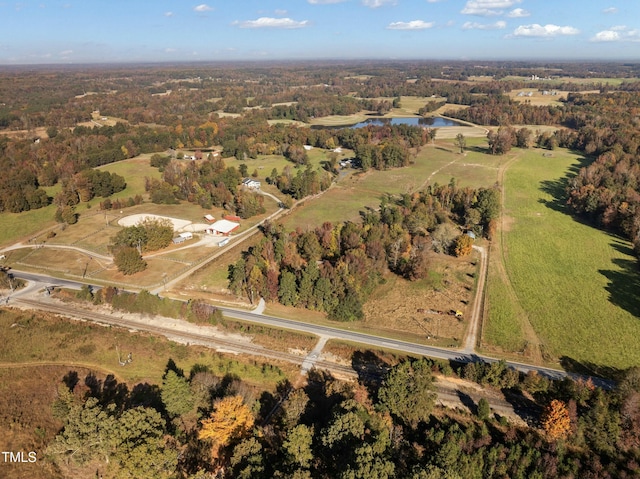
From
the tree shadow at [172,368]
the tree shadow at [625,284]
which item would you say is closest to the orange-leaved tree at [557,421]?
the tree shadow at [625,284]

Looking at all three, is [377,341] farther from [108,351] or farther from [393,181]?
[393,181]

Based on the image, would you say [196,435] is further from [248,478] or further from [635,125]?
[635,125]

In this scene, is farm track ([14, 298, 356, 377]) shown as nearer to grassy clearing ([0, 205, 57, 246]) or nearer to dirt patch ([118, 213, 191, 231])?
dirt patch ([118, 213, 191, 231])

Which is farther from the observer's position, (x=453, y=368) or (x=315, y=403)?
(x=453, y=368)

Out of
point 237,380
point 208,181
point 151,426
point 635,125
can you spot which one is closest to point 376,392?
point 237,380

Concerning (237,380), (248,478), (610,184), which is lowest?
(237,380)
